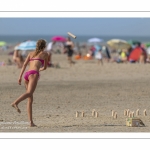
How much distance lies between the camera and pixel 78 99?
14.6m

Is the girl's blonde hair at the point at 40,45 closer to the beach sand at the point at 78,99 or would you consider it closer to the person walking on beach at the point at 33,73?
the person walking on beach at the point at 33,73

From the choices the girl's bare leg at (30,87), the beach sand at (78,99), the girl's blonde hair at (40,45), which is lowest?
the beach sand at (78,99)

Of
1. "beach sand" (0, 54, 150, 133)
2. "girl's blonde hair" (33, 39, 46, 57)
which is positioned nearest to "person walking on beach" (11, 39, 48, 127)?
"girl's blonde hair" (33, 39, 46, 57)

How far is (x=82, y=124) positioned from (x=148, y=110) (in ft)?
8.36

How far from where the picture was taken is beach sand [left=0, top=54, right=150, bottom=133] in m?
10.7

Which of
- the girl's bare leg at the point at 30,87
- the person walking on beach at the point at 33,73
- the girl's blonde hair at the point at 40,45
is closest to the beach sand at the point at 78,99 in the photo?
the person walking on beach at the point at 33,73

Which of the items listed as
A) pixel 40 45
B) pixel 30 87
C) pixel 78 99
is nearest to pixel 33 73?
pixel 30 87

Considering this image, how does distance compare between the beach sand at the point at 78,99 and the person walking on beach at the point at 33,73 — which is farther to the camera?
the beach sand at the point at 78,99

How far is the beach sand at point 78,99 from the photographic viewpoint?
1067 cm

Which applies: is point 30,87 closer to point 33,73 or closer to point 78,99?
point 33,73

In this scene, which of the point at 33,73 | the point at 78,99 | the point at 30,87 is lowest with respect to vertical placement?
the point at 78,99

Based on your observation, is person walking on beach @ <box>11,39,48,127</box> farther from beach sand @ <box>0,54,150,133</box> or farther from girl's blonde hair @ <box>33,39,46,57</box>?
beach sand @ <box>0,54,150,133</box>

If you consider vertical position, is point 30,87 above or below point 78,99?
above
